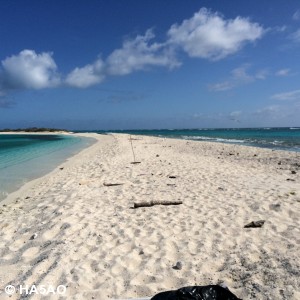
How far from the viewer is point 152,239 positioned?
18.2ft

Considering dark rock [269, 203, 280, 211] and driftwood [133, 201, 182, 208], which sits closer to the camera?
dark rock [269, 203, 280, 211]

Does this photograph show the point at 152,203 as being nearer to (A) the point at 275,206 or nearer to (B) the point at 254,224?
(B) the point at 254,224

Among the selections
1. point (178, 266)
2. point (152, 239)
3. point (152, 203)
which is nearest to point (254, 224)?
point (152, 239)

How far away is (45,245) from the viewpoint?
5.46 m

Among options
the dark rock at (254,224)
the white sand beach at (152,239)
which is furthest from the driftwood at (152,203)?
the dark rock at (254,224)

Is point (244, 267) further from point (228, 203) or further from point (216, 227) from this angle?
point (228, 203)

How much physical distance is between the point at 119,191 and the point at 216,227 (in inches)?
160

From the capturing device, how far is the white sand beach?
4148 millimetres

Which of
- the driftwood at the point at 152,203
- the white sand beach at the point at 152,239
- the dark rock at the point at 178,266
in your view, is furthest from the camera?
the driftwood at the point at 152,203

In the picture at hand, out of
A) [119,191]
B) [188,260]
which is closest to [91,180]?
[119,191]

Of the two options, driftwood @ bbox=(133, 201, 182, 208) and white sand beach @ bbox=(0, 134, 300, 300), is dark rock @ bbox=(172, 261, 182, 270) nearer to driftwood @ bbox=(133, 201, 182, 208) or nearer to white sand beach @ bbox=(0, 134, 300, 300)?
white sand beach @ bbox=(0, 134, 300, 300)

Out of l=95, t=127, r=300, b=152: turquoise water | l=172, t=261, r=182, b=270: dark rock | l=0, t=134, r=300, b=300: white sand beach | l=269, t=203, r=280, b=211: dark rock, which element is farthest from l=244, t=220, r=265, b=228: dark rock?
l=95, t=127, r=300, b=152: turquoise water

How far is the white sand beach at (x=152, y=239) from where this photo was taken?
4.15m

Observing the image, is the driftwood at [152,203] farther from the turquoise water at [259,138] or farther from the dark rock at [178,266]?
the turquoise water at [259,138]
